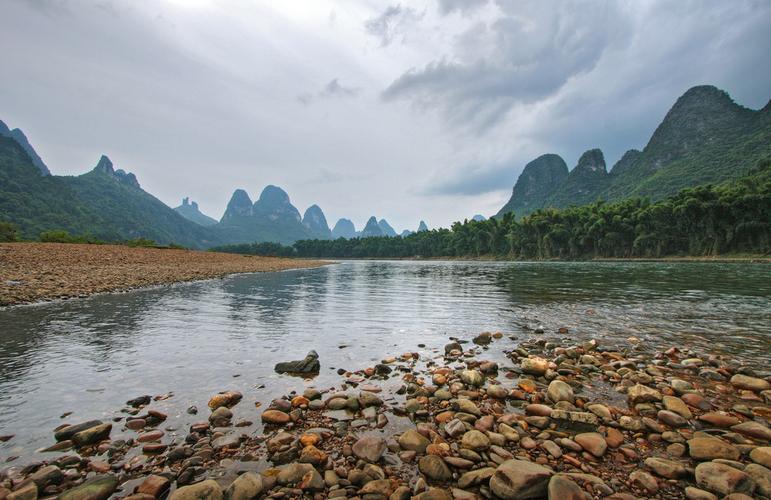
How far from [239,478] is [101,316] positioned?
14219 mm

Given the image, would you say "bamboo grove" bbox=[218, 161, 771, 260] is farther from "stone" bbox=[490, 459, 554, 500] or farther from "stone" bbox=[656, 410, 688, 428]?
"stone" bbox=[490, 459, 554, 500]

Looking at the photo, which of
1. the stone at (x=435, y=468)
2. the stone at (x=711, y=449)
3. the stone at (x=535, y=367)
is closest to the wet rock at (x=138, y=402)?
the stone at (x=435, y=468)

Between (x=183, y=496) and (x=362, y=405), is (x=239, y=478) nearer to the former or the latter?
(x=183, y=496)

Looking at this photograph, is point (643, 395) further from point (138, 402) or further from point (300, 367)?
point (138, 402)

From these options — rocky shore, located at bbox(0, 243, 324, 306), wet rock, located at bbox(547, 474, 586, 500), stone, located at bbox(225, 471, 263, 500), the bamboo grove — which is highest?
the bamboo grove

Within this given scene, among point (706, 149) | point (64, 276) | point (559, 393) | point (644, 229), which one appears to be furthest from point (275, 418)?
point (706, 149)

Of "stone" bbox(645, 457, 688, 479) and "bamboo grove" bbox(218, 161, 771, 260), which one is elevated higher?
"bamboo grove" bbox(218, 161, 771, 260)

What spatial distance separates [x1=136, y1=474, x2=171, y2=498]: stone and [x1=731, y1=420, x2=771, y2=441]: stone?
7.63 metres

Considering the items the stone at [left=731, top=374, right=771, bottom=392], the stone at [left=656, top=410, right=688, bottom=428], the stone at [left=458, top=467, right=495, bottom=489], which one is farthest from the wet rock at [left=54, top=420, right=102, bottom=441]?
the stone at [left=731, top=374, right=771, bottom=392]

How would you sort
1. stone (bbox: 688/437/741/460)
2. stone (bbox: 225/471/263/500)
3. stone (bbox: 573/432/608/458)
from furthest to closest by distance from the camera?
stone (bbox: 573/432/608/458)
stone (bbox: 688/437/741/460)
stone (bbox: 225/471/263/500)

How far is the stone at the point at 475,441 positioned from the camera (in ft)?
15.1

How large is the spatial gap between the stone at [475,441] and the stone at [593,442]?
1.25 m

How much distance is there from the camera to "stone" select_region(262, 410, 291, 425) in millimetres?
5488

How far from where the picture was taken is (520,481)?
144 inches
